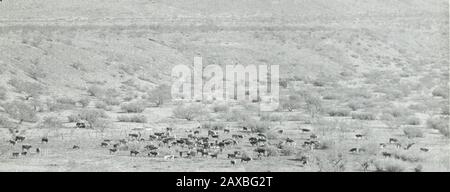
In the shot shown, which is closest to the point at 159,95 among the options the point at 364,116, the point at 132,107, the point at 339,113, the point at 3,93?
the point at 132,107

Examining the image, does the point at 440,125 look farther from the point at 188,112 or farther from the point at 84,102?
the point at 84,102

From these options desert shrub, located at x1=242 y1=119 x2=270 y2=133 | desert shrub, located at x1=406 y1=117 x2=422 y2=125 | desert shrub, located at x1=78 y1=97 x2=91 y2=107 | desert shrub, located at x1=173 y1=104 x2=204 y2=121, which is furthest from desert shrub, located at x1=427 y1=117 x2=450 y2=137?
desert shrub, located at x1=78 y1=97 x2=91 y2=107

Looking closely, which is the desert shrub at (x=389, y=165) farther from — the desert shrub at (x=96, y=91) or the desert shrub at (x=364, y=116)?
the desert shrub at (x=96, y=91)

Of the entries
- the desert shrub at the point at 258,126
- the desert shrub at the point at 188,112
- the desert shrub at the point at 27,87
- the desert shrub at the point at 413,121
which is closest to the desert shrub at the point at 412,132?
the desert shrub at the point at 413,121

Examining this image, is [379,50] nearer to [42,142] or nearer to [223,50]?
[223,50]

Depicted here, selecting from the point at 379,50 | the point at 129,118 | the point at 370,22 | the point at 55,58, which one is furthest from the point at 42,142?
the point at 370,22
